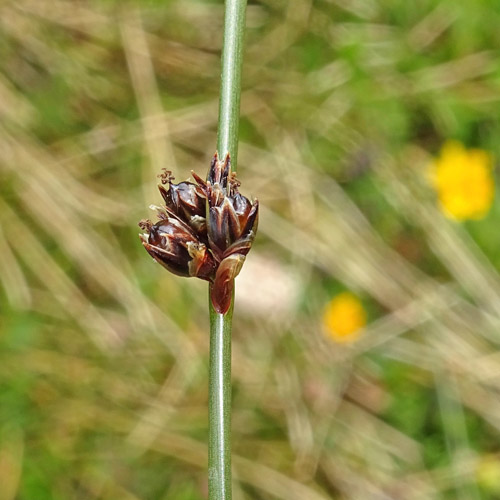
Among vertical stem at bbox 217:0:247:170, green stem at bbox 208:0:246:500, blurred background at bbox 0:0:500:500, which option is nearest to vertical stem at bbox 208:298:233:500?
green stem at bbox 208:0:246:500

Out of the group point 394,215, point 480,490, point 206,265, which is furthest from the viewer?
point 394,215

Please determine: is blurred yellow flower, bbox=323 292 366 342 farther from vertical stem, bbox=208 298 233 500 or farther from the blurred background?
vertical stem, bbox=208 298 233 500

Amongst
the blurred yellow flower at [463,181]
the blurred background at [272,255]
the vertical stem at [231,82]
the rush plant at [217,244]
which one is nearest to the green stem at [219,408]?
the rush plant at [217,244]

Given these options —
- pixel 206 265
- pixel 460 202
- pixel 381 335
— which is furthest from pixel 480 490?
pixel 206 265

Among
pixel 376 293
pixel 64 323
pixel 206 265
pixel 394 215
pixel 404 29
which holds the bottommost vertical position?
pixel 206 265

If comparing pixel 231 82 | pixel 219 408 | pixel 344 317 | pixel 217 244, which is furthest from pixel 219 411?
pixel 344 317

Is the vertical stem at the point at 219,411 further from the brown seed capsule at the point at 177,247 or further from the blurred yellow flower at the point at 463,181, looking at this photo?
the blurred yellow flower at the point at 463,181

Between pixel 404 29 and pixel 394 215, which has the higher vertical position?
pixel 404 29

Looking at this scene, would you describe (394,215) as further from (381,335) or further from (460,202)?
(381,335)
